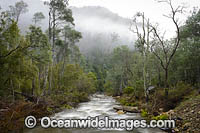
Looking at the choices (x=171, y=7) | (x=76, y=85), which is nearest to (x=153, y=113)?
(x=171, y=7)

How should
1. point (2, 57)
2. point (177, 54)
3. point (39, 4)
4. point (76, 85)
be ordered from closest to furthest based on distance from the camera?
point (2, 57) < point (177, 54) < point (76, 85) < point (39, 4)

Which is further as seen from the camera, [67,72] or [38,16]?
[38,16]

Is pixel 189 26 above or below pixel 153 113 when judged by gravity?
above

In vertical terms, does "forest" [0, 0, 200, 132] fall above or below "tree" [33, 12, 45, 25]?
below

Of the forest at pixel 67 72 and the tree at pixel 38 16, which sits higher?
the tree at pixel 38 16

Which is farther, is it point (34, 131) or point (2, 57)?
point (2, 57)

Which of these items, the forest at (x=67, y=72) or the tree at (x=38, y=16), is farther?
the tree at (x=38, y=16)

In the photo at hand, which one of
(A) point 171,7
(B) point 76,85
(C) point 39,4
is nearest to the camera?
(A) point 171,7

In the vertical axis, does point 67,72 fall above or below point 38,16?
below

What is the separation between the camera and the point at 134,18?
15.6 metres

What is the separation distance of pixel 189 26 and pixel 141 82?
7865 mm

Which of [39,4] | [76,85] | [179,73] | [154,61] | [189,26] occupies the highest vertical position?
[39,4]

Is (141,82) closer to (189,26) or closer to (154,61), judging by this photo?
(154,61)

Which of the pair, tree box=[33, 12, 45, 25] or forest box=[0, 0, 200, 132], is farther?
tree box=[33, 12, 45, 25]
